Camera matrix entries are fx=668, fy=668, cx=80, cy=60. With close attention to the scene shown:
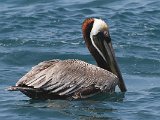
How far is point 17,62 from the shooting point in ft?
45.0

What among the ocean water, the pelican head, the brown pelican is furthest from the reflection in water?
the pelican head

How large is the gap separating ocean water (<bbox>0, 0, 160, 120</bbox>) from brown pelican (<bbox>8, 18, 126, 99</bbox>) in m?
0.16

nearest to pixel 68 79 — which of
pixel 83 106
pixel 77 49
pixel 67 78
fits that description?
pixel 67 78

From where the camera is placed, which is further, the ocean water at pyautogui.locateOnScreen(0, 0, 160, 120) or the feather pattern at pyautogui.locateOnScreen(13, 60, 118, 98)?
the feather pattern at pyautogui.locateOnScreen(13, 60, 118, 98)

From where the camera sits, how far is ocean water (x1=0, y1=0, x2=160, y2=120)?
10016 millimetres

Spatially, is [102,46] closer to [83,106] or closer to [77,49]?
[83,106]

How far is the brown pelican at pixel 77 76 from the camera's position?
10352mm

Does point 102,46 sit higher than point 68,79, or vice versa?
point 102,46

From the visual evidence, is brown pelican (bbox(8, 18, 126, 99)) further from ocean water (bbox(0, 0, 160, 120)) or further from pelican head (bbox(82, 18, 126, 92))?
ocean water (bbox(0, 0, 160, 120))

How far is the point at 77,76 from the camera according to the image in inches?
422

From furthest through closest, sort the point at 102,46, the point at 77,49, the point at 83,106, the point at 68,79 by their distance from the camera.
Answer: the point at 77,49, the point at 102,46, the point at 68,79, the point at 83,106

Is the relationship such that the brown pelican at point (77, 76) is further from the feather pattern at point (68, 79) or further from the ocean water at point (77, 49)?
the ocean water at point (77, 49)

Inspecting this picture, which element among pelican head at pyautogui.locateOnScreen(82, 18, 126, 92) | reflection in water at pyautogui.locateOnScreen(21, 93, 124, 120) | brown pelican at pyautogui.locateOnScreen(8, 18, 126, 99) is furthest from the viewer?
pelican head at pyautogui.locateOnScreen(82, 18, 126, 92)

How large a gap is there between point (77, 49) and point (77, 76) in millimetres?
3767
